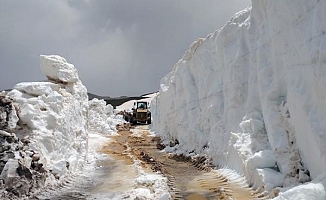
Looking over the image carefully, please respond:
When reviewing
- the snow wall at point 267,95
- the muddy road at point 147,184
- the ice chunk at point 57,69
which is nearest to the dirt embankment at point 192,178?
the muddy road at point 147,184

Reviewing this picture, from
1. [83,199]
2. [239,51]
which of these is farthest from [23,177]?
[239,51]

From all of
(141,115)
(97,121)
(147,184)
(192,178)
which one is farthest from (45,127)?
(141,115)

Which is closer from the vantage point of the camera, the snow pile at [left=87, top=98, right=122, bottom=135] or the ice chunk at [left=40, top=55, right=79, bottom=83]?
the ice chunk at [left=40, top=55, right=79, bottom=83]

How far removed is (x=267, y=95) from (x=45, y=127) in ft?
23.3

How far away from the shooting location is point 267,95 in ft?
34.0

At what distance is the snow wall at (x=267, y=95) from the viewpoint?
310 inches

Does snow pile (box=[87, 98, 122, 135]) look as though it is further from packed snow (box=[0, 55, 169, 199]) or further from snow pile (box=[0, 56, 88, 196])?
snow pile (box=[0, 56, 88, 196])

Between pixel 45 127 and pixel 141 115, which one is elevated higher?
pixel 141 115

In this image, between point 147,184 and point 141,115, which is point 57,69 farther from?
point 141,115

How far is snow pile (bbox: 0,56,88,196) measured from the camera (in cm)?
944

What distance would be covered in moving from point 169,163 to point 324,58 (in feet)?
30.9

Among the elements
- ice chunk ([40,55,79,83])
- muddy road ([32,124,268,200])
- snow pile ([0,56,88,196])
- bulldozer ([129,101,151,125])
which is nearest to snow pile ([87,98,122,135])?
bulldozer ([129,101,151,125])

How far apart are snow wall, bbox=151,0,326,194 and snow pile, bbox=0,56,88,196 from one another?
5586mm

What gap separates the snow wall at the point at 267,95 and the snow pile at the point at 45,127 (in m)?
5.59
